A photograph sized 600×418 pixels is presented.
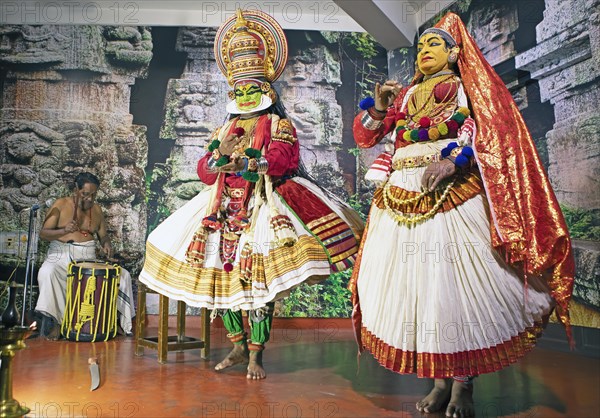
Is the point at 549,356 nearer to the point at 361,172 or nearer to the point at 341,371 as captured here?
the point at 341,371

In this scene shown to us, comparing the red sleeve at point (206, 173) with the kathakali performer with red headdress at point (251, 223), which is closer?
the kathakali performer with red headdress at point (251, 223)

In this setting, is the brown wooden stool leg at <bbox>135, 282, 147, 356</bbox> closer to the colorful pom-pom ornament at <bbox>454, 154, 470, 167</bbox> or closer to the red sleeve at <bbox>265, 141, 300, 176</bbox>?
the red sleeve at <bbox>265, 141, 300, 176</bbox>

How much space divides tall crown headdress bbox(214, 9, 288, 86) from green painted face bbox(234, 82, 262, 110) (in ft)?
0.23

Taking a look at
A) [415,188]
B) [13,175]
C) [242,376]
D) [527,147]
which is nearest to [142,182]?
[13,175]

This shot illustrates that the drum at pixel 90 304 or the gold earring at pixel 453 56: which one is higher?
the gold earring at pixel 453 56

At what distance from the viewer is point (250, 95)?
3.74m

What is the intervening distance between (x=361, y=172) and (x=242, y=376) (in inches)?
123

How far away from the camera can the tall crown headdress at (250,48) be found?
3756 mm

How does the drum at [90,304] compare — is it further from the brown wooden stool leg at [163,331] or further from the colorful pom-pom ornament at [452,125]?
the colorful pom-pom ornament at [452,125]

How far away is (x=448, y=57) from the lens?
296cm

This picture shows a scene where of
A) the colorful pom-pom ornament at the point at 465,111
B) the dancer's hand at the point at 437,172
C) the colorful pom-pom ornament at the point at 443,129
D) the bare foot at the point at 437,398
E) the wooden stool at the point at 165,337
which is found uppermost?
the colorful pom-pom ornament at the point at 465,111

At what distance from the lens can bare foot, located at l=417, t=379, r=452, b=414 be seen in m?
2.62

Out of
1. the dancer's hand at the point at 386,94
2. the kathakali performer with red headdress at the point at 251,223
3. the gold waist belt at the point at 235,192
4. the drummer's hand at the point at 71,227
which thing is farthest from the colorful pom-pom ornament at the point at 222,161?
the drummer's hand at the point at 71,227

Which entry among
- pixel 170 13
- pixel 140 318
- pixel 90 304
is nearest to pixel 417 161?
pixel 140 318
